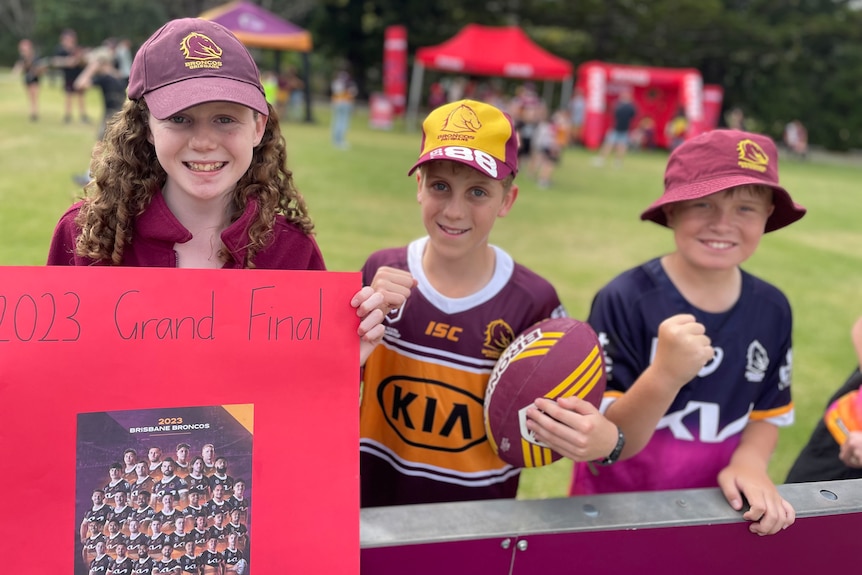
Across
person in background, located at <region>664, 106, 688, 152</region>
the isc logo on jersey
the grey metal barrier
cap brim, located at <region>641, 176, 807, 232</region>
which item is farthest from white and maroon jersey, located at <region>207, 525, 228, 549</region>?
person in background, located at <region>664, 106, 688, 152</region>

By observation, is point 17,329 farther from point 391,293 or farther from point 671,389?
point 671,389

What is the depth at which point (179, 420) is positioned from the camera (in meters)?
1.16

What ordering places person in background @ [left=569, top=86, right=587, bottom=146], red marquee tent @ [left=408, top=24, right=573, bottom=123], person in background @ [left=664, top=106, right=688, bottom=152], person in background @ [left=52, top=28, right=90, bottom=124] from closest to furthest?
person in background @ [left=52, top=28, right=90, bottom=124] → red marquee tent @ [left=408, top=24, right=573, bottom=123] → person in background @ [left=664, top=106, right=688, bottom=152] → person in background @ [left=569, top=86, right=587, bottom=146]

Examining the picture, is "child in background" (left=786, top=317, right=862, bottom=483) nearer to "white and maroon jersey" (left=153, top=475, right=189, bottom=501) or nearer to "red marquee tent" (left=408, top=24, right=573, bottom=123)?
"white and maroon jersey" (left=153, top=475, right=189, bottom=501)

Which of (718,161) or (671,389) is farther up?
(718,161)

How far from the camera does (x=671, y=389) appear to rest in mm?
1566

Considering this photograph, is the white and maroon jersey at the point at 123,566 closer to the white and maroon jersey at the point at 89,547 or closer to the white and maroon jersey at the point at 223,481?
the white and maroon jersey at the point at 89,547

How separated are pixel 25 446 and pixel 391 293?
0.76 metres

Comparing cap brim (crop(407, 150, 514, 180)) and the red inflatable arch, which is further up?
the red inflatable arch

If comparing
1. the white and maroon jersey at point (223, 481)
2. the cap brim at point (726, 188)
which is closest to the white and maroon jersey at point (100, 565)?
the white and maroon jersey at point (223, 481)

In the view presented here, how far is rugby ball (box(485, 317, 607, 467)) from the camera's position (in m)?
1.58

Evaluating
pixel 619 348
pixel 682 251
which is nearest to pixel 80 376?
pixel 619 348

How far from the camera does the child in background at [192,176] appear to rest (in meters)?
1.39

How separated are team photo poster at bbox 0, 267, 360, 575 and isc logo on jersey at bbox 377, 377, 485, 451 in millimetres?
571
